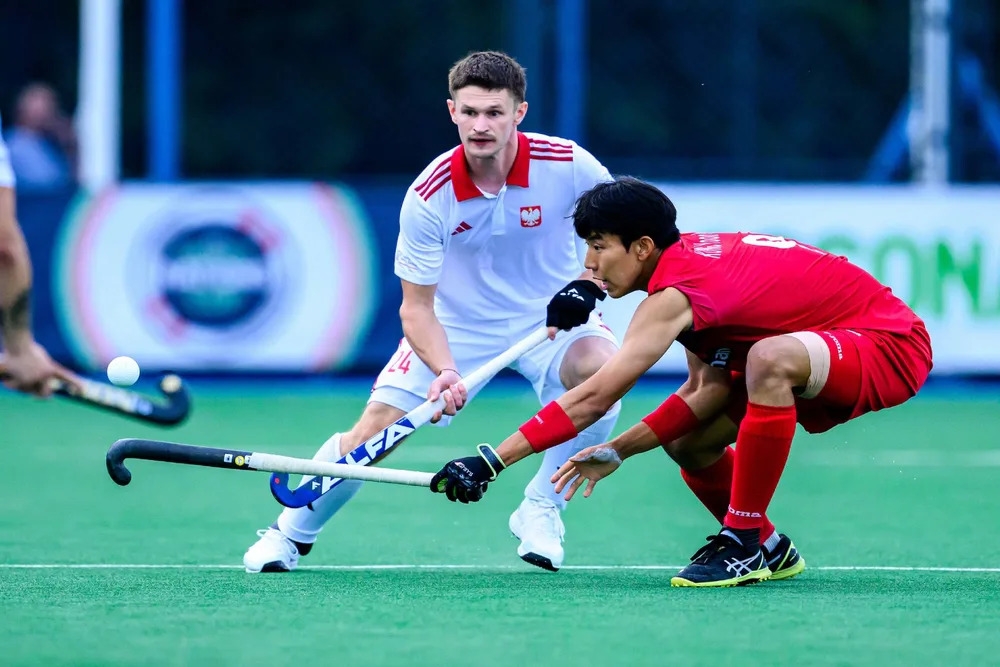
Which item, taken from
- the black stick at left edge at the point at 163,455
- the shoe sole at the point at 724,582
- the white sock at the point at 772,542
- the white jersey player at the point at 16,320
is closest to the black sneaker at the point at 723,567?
the shoe sole at the point at 724,582

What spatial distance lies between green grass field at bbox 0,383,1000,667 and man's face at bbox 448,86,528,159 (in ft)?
4.55

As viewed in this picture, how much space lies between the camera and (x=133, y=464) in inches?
340

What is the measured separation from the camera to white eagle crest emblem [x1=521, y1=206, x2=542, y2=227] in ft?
19.2

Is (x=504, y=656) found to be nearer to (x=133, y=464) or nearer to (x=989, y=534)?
(x=989, y=534)

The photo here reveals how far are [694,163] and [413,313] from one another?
12.7m

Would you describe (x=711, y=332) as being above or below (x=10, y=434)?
above

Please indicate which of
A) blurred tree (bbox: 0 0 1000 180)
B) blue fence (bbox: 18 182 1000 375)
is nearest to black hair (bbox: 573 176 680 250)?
blue fence (bbox: 18 182 1000 375)

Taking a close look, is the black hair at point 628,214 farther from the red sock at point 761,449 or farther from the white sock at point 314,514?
the white sock at point 314,514

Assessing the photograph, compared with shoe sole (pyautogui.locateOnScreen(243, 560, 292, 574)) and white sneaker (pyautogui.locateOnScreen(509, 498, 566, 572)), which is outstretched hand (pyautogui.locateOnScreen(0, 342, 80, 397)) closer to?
shoe sole (pyautogui.locateOnScreen(243, 560, 292, 574))

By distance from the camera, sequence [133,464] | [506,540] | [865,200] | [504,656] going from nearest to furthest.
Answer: [504,656]
[506,540]
[133,464]
[865,200]

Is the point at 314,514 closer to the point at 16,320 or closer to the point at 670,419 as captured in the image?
the point at 670,419

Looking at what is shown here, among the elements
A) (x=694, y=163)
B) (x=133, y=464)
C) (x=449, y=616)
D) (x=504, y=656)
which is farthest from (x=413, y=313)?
(x=694, y=163)

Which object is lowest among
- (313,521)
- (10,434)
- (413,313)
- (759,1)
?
(10,434)

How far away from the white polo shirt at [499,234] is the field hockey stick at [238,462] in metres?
0.80
